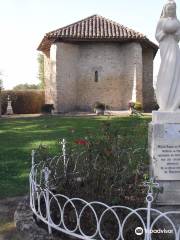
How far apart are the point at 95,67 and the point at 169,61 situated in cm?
2613

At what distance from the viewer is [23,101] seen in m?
39.0

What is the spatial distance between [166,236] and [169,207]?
1251 mm

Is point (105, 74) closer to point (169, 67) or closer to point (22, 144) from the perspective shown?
point (22, 144)

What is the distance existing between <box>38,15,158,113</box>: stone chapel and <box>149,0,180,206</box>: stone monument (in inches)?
979

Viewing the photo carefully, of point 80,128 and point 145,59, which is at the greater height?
point 145,59

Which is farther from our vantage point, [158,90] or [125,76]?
[125,76]

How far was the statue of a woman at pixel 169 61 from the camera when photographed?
6363mm

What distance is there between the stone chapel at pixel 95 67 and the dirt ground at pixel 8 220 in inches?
934

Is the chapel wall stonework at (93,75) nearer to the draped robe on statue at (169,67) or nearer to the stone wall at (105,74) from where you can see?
the stone wall at (105,74)

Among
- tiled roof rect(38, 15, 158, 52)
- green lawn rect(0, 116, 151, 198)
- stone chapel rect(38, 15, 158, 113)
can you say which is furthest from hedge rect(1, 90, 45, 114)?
green lawn rect(0, 116, 151, 198)

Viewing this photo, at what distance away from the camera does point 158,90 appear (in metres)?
6.45

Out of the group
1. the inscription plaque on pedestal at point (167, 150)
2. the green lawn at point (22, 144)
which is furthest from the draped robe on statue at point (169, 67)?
the green lawn at point (22, 144)

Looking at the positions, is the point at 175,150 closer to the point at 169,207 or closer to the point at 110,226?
the point at 169,207

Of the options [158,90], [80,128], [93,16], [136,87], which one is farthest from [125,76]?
[158,90]
